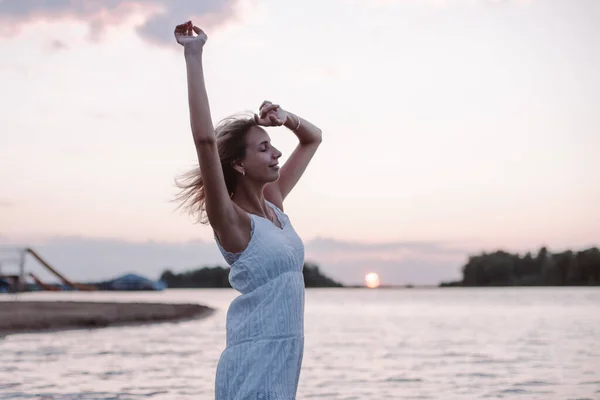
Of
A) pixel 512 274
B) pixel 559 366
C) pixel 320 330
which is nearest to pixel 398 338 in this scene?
pixel 320 330

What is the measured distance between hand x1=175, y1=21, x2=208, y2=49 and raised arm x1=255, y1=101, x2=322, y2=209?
0.54 meters

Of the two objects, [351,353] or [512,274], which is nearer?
[351,353]

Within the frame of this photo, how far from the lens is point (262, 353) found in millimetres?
2619

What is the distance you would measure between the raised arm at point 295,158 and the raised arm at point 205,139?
590 millimetres

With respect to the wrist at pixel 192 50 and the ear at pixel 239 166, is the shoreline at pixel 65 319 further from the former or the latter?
the wrist at pixel 192 50

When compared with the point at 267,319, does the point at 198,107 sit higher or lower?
higher

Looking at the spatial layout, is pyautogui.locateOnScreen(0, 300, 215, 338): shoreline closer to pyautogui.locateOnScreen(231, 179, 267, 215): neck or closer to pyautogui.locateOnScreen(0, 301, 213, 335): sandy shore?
pyautogui.locateOnScreen(0, 301, 213, 335): sandy shore

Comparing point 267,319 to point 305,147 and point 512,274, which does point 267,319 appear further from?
point 512,274

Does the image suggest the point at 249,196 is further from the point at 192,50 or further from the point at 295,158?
the point at 295,158

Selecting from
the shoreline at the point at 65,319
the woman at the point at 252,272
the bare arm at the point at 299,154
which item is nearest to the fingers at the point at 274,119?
the woman at the point at 252,272

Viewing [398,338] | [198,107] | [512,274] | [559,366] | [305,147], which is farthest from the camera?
[512,274]

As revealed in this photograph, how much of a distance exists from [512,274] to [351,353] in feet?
416

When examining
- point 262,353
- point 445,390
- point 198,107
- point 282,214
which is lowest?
point 445,390

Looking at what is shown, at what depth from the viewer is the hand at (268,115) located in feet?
9.62
